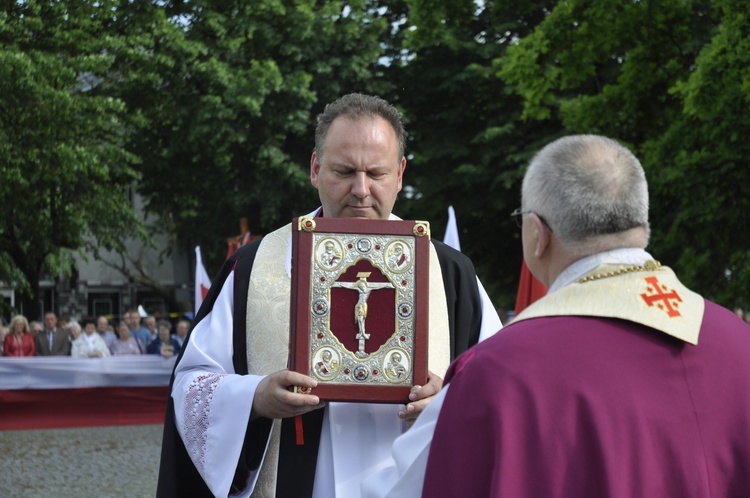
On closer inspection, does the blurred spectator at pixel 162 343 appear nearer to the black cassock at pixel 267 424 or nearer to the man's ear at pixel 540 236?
the black cassock at pixel 267 424

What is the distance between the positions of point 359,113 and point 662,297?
4.71 ft

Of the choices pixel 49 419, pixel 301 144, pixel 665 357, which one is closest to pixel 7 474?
pixel 49 419

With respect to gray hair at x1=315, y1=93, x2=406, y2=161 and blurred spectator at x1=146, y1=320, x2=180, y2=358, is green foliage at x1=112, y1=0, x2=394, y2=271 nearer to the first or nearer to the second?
blurred spectator at x1=146, y1=320, x2=180, y2=358

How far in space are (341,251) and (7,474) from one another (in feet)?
31.3

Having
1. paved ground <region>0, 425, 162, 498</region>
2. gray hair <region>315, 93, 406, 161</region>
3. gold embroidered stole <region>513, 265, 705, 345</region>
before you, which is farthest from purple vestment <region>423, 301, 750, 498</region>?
paved ground <region>0, 425, 162, 498</region>

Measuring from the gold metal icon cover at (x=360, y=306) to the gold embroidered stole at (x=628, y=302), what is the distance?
2.45ft

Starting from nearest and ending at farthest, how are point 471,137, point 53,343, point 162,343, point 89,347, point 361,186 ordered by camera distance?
point 361,186
point 162,343
point 89,347
point 53,343
point 471,137

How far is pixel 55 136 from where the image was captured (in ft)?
62.4

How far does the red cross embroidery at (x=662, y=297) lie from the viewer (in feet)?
7.34

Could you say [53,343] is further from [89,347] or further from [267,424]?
[267,424]

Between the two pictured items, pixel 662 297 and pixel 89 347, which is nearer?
pixel 662 297

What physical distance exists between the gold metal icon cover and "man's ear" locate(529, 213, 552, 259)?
2.42 feet

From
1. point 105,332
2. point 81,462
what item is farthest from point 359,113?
point 105,332

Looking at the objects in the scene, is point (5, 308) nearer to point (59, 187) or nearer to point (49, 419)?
point (59, 187)
